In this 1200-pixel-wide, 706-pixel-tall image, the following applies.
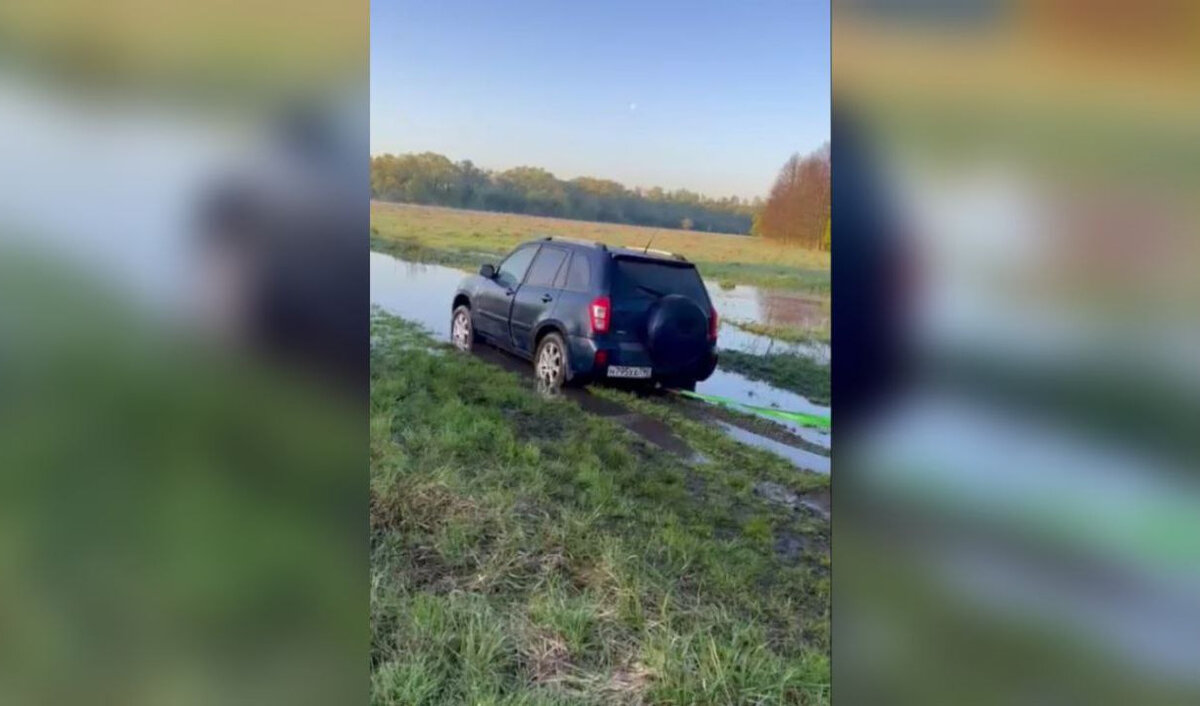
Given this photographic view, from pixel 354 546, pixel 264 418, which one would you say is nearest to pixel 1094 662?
pixel 354 546

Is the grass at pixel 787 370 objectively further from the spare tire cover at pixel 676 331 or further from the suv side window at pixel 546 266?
the suv side window at pixel 546 266

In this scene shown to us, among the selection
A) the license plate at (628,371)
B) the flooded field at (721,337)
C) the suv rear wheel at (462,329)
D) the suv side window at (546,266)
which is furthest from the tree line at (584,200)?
the license plate at (628,371)

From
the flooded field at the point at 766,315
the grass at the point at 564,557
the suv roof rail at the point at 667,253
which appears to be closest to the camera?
the grass at the point at 564,557

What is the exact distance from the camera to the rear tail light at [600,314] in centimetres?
268

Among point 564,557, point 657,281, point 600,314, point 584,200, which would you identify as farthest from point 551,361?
point 564,557

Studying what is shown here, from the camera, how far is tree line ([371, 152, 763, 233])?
2604mm

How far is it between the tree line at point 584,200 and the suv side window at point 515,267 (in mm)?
148

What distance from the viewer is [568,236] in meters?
2.64

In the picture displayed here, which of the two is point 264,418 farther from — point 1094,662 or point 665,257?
point 1094,662

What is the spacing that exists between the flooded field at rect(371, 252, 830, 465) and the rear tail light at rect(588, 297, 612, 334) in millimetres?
235

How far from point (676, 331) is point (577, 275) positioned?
1.34ft

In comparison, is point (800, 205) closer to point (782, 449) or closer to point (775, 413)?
point (775, 413)

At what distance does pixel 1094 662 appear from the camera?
6.82 feet

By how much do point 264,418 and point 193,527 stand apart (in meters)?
0.36
